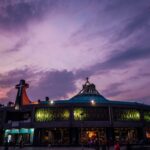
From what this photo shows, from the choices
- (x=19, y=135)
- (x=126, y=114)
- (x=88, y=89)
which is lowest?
(x=19, y=135)

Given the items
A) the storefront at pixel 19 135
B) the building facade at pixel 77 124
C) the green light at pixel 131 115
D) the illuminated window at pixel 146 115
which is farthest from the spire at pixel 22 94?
the illuminated window at pixel 146 115

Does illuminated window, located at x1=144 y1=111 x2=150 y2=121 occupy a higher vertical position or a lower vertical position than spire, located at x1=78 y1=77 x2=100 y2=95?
lower

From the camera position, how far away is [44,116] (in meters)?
60.8

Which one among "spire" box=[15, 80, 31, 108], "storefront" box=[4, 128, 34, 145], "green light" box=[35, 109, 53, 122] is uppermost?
"spire" box=[15, 80, 31, 108]

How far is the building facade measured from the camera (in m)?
59.1

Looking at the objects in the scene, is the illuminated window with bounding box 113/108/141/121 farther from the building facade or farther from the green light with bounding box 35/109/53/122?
the green light with bounding box 35/109/53/122

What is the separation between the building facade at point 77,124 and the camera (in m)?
59.1

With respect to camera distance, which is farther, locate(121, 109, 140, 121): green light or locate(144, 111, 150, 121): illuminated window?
locate(144, 111, 150, 121): illuminated window

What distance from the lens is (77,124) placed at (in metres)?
58.7

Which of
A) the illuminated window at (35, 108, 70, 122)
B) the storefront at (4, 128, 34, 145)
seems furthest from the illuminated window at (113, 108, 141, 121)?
the storefront at (4, 128, 34, 145)

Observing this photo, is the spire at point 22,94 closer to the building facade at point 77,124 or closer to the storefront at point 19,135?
the building facade at point 77,124

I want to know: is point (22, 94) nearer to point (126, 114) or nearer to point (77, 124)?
point (77, 124)

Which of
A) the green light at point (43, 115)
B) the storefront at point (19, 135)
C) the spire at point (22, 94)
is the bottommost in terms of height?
the storefront at point (19, 135)

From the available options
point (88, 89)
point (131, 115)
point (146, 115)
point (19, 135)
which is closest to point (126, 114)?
point (131, 115)
